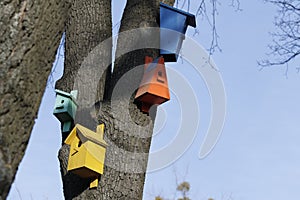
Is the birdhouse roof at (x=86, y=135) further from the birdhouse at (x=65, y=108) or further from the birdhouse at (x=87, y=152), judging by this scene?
the birdhouse at (x=65, y=108)

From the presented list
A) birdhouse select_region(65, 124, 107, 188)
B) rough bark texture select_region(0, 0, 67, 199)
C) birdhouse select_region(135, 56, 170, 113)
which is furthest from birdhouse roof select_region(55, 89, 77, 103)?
rough bark texture select_region(0, 0, 67, 199)

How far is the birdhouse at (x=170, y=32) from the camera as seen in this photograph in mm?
3152

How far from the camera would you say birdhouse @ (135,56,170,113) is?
9.59 feet

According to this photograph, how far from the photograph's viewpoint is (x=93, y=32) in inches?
122

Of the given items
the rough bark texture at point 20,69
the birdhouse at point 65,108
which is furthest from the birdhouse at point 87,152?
the rough bark texture at point 20,69

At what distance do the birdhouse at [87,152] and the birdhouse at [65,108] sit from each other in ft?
0.37

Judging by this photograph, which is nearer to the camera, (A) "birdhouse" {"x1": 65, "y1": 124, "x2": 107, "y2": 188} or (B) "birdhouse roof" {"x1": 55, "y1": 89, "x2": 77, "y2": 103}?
(A) "birdhouse" {"x1": 65, "y1": 124, "x2": 107, "y2": 188}

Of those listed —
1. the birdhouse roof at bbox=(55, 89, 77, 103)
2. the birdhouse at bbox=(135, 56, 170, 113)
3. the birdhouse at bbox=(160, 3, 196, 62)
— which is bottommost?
the birdhouse roof at bbox=(55, 89, 77, 103)

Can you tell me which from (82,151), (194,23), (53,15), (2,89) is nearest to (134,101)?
(82,151)

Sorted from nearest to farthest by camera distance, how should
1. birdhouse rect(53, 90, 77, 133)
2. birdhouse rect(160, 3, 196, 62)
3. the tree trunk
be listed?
the tree trunk → birdhouse rect(53, 90, 77, 133) → birdhouse rect(160, 3, 196, 62)

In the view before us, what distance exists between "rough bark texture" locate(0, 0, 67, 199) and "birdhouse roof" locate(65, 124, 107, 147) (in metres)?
1.51

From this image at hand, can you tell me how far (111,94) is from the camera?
293 centimetres

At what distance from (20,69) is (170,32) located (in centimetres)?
209

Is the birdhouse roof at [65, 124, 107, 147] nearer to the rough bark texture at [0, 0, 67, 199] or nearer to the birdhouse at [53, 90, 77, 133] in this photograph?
the birdhouse at [53, 90, 77, 133]
